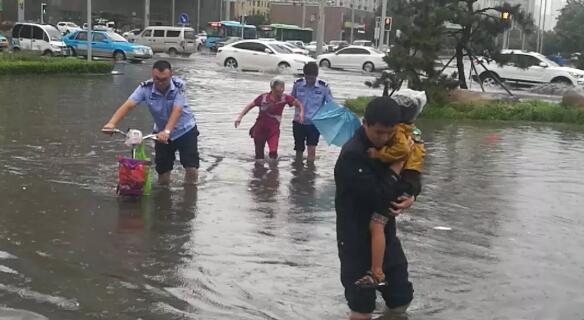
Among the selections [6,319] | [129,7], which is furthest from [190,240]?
[129,7]

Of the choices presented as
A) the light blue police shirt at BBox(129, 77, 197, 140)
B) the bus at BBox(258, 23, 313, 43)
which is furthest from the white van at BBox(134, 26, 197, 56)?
the light blue police shirt at BBox(129, 77, 197, 140)

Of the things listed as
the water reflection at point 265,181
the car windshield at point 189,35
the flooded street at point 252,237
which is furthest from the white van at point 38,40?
the water reflection at point 265,181

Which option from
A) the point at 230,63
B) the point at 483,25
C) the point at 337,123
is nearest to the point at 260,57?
the point at 230,63

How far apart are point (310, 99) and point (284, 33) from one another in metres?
67.5

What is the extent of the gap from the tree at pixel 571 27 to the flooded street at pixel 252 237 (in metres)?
55.8

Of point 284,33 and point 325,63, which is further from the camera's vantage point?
point 284,33

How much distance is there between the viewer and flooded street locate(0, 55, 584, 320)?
5.12 m

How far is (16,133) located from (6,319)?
26.5ft

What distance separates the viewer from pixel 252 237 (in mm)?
6699

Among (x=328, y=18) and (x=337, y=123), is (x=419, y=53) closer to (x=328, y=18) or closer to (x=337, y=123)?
(x=337, y=123)

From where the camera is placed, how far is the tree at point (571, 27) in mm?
67188

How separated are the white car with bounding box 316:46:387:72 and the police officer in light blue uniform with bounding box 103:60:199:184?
32593 millimetres

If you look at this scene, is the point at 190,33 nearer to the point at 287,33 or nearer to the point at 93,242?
the point at 287,33

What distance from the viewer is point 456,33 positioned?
20000 millimetres
